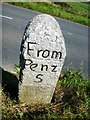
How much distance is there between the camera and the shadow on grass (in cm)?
514

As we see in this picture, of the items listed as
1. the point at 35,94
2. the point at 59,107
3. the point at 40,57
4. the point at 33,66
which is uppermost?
the point at 40,57

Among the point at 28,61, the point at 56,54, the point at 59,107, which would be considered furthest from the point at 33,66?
the point at 59,107

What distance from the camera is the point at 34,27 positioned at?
4.55 metres

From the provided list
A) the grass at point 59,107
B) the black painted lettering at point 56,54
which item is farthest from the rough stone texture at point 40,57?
the grass at point 59,107

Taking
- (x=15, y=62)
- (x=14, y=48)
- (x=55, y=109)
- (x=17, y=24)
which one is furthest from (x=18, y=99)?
(x=17, y=24)

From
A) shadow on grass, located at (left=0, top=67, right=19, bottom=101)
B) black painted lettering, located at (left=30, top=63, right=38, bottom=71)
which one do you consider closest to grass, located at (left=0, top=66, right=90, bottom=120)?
shadow on grass, located at (left=0, top=67, right=19, bottom=101)

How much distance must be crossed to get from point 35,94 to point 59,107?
16.1 inches

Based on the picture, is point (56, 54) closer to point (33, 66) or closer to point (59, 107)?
point (33, 66)

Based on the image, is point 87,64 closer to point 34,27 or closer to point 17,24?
point 17,24

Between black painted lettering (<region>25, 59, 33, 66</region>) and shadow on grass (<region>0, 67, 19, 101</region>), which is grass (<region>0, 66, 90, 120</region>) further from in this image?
black painted lettering (<region>25, 59, 33, 66</region>)

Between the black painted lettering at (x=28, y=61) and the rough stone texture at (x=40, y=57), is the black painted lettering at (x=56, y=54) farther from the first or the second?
the black painted lettering at (x=28, y=61)

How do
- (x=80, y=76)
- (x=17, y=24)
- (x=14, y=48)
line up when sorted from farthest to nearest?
1. (x=17, y=24)
2. (x=14, y=48)
3. (x=80, y=76)

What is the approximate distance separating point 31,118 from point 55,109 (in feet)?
1.47

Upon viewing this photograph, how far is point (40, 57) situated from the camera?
468 cm
